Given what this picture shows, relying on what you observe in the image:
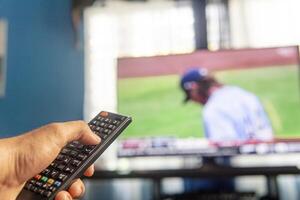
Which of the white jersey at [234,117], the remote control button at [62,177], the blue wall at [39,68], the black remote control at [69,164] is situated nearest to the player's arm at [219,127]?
the white jersey at [234,117]

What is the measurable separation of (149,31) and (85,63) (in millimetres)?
294

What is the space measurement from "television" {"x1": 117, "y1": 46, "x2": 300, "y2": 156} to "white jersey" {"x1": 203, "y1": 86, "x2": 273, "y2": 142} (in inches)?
0.7

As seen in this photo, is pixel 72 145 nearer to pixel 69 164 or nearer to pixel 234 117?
pixel 69 164

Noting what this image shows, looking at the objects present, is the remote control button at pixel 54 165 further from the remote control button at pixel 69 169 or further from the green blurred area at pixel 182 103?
the green blurred area at pixel 182 103

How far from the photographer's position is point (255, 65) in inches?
55.5

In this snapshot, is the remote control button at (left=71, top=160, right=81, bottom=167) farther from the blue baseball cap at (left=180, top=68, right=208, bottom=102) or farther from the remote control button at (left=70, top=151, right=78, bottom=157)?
the blue baseball cap at (left=180, top=68, right=208, bottom=102)

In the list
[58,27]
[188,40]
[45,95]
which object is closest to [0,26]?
[58,27]

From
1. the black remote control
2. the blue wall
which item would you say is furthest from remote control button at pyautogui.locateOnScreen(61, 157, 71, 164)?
the blue wall

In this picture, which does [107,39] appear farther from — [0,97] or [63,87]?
[0,97]

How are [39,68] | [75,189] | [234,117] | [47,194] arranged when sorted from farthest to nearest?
[39,68] → [234,117] → [75,189] → [47,194]

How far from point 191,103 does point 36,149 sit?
81 centimetres

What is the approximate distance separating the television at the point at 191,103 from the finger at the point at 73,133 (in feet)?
2.33

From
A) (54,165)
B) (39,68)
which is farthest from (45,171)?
(39,68)

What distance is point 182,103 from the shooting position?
1.43 metres
